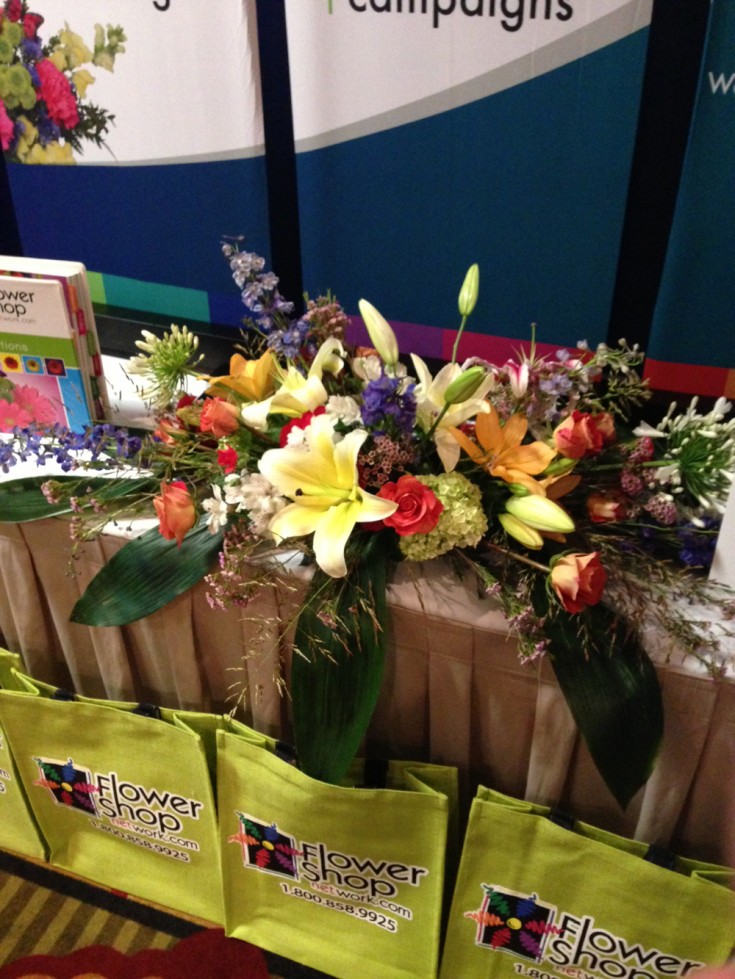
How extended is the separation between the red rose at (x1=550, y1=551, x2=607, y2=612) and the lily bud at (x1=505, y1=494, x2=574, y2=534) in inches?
1.4

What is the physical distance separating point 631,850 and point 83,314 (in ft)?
3.34

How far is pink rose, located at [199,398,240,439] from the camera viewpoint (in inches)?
36.2

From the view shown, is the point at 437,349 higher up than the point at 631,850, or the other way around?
the point at 437,349

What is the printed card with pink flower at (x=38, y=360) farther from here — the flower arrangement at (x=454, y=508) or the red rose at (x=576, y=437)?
the red rose at (x=576, y=437)

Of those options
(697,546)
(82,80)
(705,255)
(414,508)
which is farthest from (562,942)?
(82,80)

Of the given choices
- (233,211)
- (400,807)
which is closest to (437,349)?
(233,211)

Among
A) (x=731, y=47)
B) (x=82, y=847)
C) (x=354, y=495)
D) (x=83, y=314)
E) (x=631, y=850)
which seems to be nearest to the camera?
(x=354, y=495)

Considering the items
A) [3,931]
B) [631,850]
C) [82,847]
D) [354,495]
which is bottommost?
[3,931]

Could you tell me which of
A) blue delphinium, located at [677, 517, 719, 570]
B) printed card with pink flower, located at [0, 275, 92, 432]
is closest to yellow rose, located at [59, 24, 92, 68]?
printed card with pink flower, located at [0, 275, 92, 432]

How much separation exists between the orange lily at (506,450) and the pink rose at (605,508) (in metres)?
0.09

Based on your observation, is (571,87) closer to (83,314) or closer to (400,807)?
(83,314)

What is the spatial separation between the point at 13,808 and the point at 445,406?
1.11 m

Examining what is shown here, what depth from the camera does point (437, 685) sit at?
1025 mm

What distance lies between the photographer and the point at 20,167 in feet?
7.77
